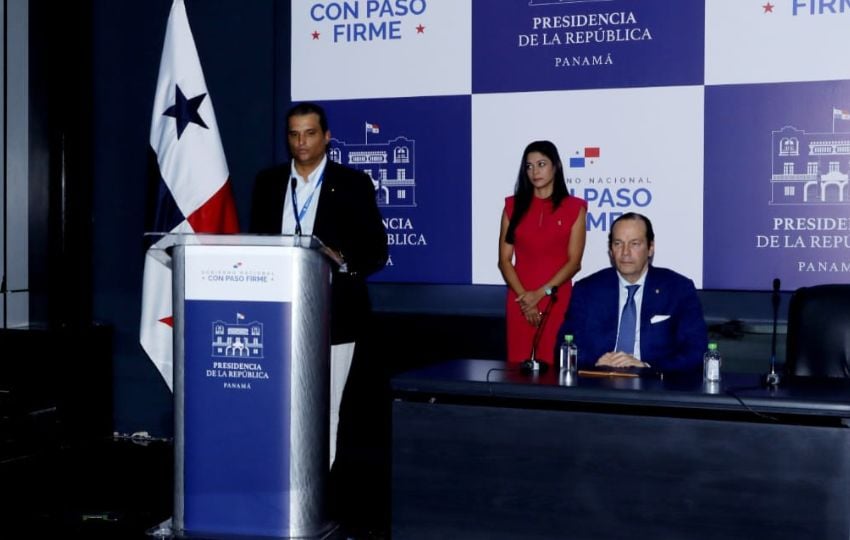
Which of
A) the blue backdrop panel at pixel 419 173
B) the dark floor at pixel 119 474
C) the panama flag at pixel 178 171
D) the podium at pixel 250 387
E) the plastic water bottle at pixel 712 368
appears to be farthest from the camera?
the blue backdrop panel at pixel 419 173

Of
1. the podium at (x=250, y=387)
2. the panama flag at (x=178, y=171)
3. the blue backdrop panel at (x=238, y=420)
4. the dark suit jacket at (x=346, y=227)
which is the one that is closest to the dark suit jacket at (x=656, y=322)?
the dark suit jacket at (x=346, y=227)

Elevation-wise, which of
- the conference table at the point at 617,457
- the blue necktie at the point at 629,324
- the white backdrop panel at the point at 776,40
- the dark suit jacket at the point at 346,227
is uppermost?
the white backdrop panel at the point at 776,40

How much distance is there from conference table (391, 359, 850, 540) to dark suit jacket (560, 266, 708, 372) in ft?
1.08

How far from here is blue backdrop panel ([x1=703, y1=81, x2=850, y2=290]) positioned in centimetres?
387

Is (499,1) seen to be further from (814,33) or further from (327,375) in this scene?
(327,375)

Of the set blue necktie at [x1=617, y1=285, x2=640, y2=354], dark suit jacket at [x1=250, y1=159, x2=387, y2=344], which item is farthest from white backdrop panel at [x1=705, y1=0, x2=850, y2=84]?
dark suit jacket at [x1=250, y1=159, x2=387, y2=344]

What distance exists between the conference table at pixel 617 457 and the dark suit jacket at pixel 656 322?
33 centimetres

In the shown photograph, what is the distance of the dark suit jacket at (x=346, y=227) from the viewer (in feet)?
10.9

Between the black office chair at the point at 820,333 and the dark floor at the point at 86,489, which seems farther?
the dark floor at the point at 86,489

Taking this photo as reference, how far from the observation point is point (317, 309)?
280 centimetres

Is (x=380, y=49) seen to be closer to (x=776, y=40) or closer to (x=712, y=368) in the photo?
(x=776, y=40)

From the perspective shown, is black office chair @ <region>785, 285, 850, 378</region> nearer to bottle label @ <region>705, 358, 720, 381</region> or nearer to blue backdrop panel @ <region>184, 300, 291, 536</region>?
bottle label @ <region>705, 358, 720, 381</region>

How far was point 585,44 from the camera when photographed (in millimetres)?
4180

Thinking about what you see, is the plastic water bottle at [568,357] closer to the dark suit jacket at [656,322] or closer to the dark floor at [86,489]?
the dark suit jacket at [656,322]
